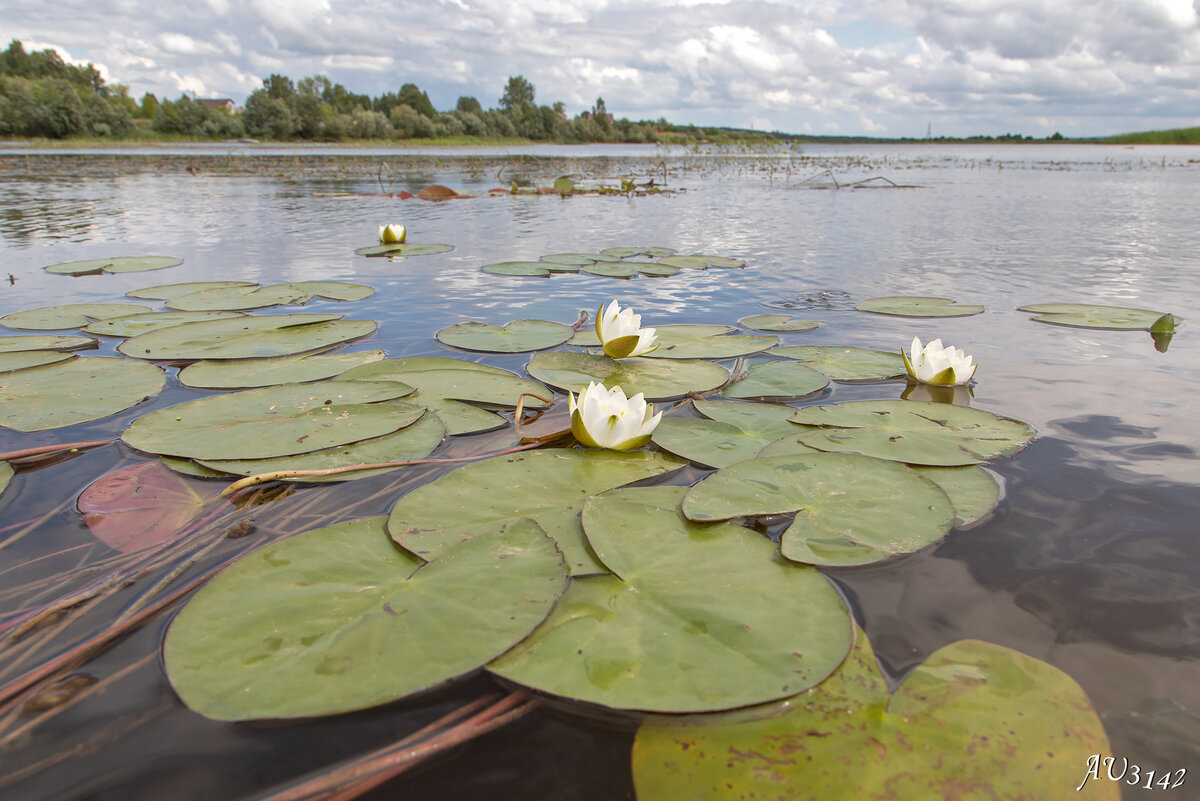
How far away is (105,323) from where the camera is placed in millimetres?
2736

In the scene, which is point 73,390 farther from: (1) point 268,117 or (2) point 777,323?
(1) point 268,117

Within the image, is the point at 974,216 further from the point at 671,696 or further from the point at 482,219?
the point at 671,696

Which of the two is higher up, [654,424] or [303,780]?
[654,424]

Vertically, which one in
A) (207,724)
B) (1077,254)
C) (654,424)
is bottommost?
(207,724)

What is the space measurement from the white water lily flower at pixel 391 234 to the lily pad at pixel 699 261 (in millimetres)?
2127

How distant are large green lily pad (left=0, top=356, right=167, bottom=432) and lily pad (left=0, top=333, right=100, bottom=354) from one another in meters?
0.25

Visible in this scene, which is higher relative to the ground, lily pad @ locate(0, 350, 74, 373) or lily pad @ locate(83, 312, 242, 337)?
lily pad @ locate(83, 312, 242, 337)

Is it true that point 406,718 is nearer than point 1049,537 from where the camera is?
Yes

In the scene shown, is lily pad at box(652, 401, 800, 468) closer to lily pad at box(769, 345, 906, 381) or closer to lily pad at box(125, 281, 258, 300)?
lily pad at box(769, 345, 906, 381)

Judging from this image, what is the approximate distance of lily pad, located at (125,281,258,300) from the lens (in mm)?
3277

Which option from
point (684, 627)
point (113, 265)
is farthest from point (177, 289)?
point (684, 627)

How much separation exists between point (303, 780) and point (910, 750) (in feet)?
2.53

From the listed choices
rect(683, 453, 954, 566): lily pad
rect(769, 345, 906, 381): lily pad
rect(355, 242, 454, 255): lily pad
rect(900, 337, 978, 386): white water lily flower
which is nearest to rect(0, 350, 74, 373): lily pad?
rect(683, 453, 954, 566): lily pad

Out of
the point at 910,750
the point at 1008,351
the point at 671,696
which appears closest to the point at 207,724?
the point at 671,696
